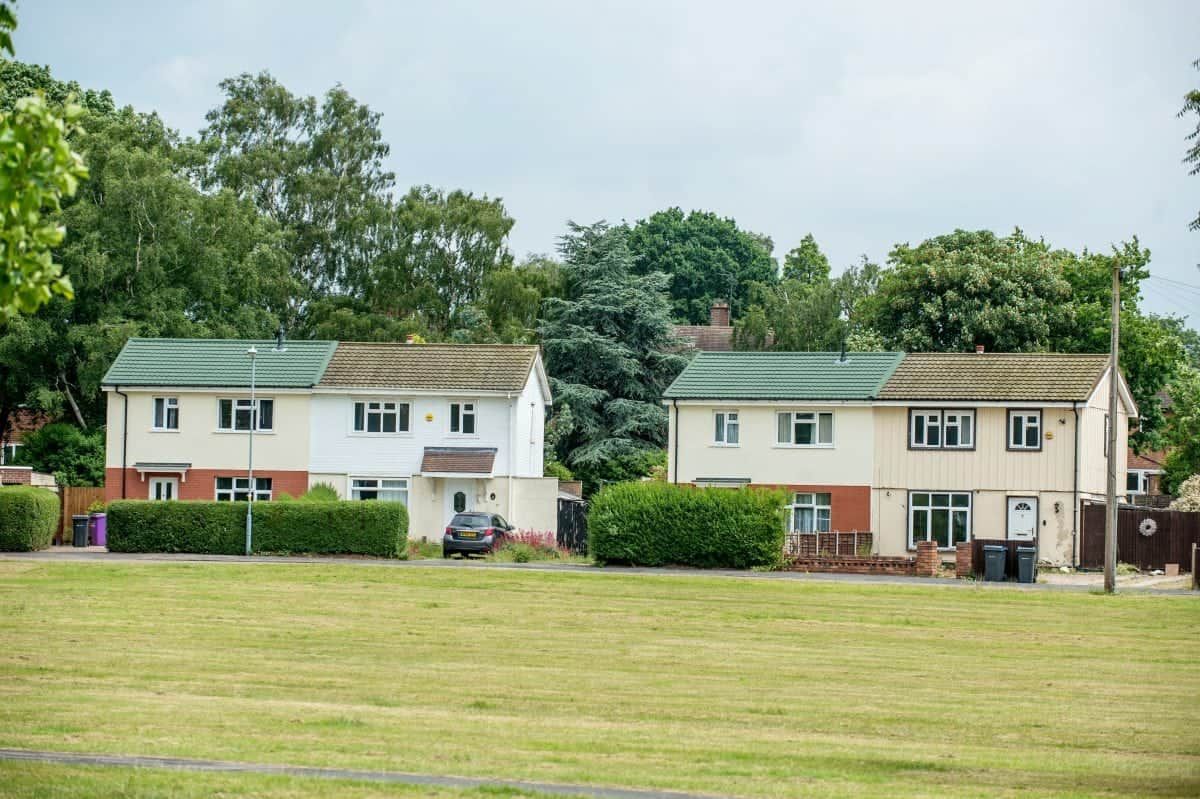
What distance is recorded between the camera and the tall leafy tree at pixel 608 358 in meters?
72.6

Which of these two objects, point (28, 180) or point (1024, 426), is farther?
point (1024, 426)

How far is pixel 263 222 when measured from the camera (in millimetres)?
75625

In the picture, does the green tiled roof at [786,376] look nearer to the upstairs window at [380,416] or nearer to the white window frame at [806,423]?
the white window frame at [806,423]

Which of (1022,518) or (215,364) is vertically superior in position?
(215,364)

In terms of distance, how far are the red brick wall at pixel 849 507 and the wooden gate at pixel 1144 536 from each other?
22.8 feet

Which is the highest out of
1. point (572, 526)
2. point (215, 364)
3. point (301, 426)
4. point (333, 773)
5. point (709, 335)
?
point (709, 335)

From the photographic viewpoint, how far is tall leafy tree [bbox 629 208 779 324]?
386 feet

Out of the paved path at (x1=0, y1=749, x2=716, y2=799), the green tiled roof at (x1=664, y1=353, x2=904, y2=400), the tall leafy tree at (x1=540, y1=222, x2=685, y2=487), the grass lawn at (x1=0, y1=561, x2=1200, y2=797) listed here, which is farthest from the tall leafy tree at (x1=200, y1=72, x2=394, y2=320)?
the paved path at (x1=0, y1=749, x2=716, y2=799)

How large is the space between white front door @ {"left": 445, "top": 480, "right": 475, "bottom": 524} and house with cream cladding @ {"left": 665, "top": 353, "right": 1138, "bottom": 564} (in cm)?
695

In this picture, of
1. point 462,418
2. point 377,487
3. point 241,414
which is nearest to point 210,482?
point 241,414

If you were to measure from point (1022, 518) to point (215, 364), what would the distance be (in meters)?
27.8

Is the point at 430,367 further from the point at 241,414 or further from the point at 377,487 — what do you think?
the point at 241,414

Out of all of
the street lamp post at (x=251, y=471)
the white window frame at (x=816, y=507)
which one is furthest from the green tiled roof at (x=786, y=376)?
the street lamp post at (x=251, y=471)

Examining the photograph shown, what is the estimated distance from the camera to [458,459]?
58.8m
